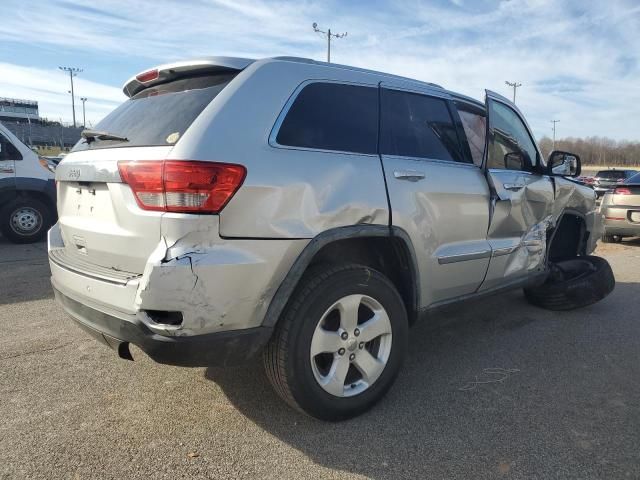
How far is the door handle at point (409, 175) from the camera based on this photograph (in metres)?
2.99

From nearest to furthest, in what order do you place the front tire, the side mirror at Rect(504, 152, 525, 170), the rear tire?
1. the front tire
2. the side mirror at Rect(504, 152, 525, 170)
3. the rear tire

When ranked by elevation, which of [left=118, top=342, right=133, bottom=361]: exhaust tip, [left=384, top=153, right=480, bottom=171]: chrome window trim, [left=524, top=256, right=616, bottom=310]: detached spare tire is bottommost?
[left=524, top=256, right=616, bottom=310]: detached spare tire

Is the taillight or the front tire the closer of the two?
the taillight

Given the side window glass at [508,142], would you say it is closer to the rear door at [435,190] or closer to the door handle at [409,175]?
the rear door at [435,190]

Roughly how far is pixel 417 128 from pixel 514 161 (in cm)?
127

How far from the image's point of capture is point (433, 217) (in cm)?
319

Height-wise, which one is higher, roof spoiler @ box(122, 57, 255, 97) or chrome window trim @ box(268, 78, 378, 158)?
roof spoiler @ box(122, 57, 255, 97)

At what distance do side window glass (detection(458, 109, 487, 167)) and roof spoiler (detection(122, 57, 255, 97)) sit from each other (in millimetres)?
1794

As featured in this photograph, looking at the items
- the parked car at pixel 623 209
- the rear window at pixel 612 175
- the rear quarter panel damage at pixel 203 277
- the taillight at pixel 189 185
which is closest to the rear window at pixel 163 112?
the taillight at pixel 189 185

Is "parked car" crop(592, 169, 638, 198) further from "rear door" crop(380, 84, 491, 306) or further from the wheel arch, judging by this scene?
"rear door" crop(380, 84, 491, 306)

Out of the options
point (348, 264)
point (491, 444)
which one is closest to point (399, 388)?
point (491, 444)

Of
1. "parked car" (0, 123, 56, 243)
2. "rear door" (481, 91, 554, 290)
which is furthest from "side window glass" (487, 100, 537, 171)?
"parked car" (0, 123, 56, 243)

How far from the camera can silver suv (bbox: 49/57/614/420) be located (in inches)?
88.8

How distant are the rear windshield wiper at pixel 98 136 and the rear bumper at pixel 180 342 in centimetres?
90
